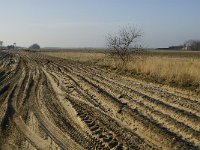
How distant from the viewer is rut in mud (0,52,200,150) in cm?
912

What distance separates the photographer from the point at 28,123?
11.6 meters

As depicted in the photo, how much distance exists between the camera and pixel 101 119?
37.9 feet

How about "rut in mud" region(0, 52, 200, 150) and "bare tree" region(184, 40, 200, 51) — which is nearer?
"rut in mud" region(0, 52, 200, 150)

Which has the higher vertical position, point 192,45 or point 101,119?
point 101,119

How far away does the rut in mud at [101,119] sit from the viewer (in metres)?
9.12

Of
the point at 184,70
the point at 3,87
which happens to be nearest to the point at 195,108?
the point at 184,70

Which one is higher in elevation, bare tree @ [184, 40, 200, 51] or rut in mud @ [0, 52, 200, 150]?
rut in mud @ [0, 52, 200, 150]

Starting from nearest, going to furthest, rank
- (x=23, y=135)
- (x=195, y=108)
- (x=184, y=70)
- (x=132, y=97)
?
(x=23, y=135), (x=195, y=108), (x=132, y=97), (x=184, y=70)

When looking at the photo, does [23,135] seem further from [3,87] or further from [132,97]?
[3,87]

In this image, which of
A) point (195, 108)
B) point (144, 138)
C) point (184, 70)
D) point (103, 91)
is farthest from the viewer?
point (184, 70)

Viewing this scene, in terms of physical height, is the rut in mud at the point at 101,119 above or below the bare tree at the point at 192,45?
above

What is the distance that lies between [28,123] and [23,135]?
4.78ft

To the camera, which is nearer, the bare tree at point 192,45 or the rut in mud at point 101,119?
the rut in mud at point 101,119

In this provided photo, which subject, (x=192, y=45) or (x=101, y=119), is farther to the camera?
(x=192, y=45)
